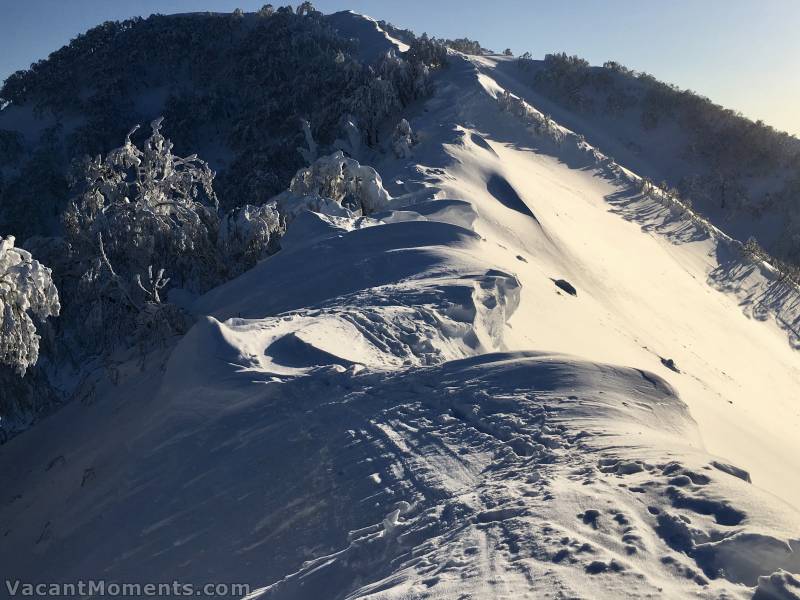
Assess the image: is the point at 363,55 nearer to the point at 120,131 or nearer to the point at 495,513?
the point at 120,131

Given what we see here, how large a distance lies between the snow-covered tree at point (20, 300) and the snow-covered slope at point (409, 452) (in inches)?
42.0

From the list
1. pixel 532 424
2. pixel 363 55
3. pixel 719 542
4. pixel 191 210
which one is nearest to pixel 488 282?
pixel 532 424

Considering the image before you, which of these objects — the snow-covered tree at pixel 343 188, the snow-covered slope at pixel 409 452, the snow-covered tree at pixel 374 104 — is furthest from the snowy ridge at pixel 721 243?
the snow-covered tree at pixel 343 188

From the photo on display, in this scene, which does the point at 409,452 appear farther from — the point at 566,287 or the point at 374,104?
the point at 374,104

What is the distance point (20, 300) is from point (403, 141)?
1218 centimetres

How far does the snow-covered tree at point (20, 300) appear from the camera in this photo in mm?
4863

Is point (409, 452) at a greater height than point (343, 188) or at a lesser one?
lesser

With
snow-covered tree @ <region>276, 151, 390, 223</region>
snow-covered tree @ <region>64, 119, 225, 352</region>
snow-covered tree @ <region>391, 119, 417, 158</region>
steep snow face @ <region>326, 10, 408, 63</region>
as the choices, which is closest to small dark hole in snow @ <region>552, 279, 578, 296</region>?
snow-covered tree @ <region>276, 151, 390, 223</region>

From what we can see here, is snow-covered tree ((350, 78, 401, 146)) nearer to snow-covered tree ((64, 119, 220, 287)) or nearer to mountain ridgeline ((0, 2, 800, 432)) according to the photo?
mountain ridgeline ((0, 2, 800, 432))

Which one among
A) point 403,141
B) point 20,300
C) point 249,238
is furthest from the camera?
point 403,141

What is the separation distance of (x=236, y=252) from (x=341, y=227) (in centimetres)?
212

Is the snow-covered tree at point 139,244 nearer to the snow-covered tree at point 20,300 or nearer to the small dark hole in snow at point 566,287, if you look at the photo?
the snow-covered tree at point 20,300

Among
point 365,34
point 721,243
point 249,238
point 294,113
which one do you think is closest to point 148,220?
point 249,238

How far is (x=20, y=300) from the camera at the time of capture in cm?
490
